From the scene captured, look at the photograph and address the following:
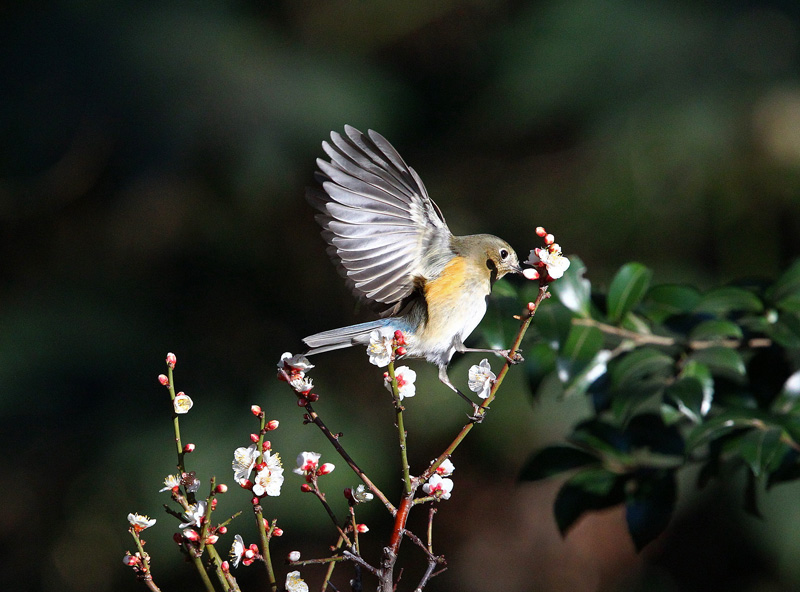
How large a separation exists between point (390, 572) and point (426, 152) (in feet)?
9.40

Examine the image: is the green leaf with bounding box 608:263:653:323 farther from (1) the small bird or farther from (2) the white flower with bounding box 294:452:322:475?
(2) the white flower with bounding box 294:452:322:475

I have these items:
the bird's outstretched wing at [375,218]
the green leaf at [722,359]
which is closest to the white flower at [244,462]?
the bird's outstretched wing at [375,218]

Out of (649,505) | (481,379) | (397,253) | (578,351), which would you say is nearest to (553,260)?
(481,379)

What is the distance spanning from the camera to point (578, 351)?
122 centimetres

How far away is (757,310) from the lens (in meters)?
1.27

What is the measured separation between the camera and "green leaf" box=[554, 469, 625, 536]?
1.22 meters

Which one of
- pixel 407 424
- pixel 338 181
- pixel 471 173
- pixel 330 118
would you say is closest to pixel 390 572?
pixel 338 181

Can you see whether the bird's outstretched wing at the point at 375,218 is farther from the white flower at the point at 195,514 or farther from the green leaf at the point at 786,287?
the green leaf at the point at 786,287

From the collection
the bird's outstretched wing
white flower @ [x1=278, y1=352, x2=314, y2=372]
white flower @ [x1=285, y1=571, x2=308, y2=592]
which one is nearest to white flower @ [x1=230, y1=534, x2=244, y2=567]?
white flower @ [x1=285, y1=571, x2=308, y2=592]

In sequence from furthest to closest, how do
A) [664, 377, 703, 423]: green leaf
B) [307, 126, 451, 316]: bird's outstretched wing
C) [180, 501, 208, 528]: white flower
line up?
[664, 377, 703, 423]: green leaf, [307, 126, 451, 316]: bird's outstretched wing, [180, 501, 208, 528]: white flower

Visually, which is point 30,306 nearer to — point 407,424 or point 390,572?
point 407,424

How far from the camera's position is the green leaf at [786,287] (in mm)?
1242

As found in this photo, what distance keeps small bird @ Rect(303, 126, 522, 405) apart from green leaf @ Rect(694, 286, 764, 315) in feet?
1.08

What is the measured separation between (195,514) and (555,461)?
728 millimetres
